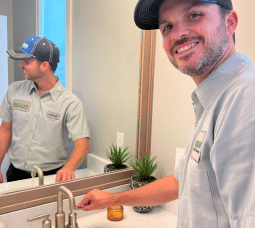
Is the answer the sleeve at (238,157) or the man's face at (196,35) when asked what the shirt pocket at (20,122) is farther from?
the sleeve at (238,157)

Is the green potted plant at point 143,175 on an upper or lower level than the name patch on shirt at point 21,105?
lower

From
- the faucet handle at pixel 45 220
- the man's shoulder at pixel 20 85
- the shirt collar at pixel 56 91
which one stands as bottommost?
the faucet handle at pixel 45 220

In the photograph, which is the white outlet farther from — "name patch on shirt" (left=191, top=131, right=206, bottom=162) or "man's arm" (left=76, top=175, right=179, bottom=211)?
"name patch on shirt" (left=191, top=131, right=206, bottom=162)

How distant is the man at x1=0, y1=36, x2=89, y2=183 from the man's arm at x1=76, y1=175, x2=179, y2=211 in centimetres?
23

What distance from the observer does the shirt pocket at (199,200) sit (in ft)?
1.85

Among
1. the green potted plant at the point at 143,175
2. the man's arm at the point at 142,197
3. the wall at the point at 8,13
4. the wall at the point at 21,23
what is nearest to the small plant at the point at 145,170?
the green potted plant at the point at 143,175

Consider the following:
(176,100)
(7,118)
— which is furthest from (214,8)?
(7,118)

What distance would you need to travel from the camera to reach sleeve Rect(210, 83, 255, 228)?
0.43 meters

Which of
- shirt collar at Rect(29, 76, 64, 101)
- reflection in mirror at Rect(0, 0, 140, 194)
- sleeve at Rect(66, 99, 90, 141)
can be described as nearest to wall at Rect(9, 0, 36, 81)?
reflection in mirror at Rect(0, 0, 140, 194)

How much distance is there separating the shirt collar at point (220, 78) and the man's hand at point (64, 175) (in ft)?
2.47

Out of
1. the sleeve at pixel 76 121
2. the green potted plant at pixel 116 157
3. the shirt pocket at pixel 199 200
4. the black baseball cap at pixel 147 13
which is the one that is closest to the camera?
the shirt pocket at pixel 199 200

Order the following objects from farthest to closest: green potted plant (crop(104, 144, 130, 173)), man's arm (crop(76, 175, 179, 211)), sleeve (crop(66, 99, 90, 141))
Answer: green potted plant (crop(104, 144, 130, 173)) < sleeve (crop(66, 99, 90, 141)) < man's arm (crop(76, 175, 179, 211))

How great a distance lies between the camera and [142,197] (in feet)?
3.14

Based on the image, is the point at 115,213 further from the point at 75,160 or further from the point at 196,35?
the point at 196,35
